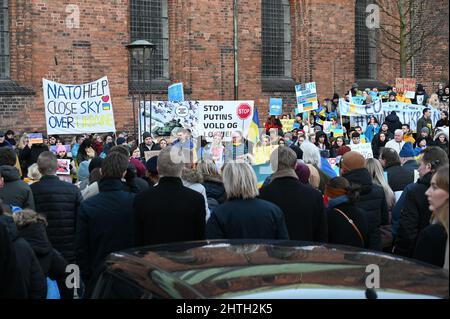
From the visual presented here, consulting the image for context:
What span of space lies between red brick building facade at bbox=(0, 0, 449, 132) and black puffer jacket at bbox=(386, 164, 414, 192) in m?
15.7

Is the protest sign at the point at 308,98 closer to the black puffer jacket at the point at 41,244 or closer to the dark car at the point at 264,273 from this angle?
the black puffer jacket at the point at 41,244

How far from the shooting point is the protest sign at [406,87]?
2566 centimetres


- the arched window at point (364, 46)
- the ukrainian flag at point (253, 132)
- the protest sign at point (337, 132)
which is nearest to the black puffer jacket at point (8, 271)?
the ukrainian flag at point (253, 132)

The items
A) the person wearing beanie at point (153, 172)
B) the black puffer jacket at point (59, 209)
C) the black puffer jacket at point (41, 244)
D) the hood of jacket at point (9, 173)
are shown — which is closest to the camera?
the black puffer jacket at point (41, 244)

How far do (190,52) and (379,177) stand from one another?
755 inches

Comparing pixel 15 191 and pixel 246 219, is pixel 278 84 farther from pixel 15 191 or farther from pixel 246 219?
pixel 246 219

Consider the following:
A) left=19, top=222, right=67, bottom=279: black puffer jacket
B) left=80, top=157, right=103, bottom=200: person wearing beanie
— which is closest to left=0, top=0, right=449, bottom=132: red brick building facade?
left=80, top=157, right=103, bottom=200: person wearing beanie

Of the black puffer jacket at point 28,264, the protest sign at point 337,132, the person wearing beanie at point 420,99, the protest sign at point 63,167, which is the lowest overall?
the black puffer jacket at point 28,264

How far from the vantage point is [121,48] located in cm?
2509

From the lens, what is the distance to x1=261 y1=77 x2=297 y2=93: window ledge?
28594mm

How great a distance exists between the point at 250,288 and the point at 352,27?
2807 cm

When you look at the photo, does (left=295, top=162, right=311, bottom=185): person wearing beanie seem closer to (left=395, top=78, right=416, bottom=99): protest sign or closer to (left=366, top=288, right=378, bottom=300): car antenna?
(left=366, top=288, right=378, bottom=300): car antenna

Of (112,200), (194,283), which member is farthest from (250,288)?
(112,200)

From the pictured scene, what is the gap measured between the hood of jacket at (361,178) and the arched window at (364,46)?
965 inches
